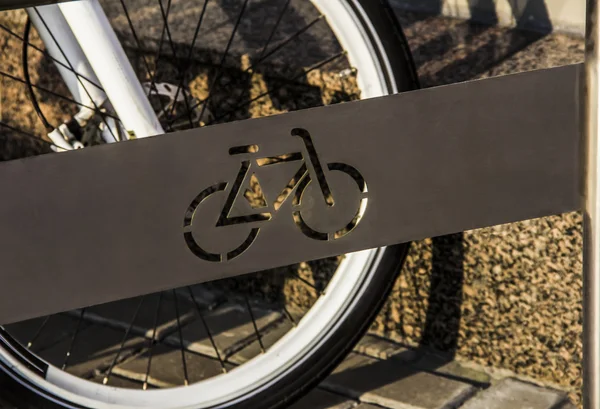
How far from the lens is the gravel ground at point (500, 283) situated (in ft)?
6.99

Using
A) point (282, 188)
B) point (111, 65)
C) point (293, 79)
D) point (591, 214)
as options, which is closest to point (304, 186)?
point (282, 188)

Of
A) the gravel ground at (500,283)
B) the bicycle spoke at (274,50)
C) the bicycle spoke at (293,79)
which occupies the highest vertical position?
the bicycle spoke at (274,50)

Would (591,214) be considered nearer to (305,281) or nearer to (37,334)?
(305,281)

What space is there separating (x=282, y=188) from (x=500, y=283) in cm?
133

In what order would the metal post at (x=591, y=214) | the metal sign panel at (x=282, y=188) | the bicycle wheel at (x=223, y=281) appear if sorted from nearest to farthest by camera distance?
the metal sign panel at (x=282, y=188)
the metal post at (x=591, y=214)
the bicycle wheel at (x=223, y=281)

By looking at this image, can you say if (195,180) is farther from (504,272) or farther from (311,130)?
(504,272)

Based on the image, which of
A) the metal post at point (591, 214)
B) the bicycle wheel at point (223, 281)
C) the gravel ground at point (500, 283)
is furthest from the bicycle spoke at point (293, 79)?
the metal post at point (591, 214)

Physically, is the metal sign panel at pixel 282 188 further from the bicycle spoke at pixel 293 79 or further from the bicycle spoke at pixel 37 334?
the bicycle spoke at pixel 37 334

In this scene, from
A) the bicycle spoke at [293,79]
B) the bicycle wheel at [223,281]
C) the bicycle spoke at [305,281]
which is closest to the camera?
the bicycle wheel at [223,281]

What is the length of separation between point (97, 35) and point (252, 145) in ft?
3.57

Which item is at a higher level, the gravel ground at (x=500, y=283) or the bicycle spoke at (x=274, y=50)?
the bicycle spoke at (x=274, y=50)

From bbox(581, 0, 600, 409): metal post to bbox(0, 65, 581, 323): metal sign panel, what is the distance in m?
0.02

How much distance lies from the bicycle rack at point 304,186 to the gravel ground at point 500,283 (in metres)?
1.02

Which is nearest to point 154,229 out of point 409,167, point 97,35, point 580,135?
point 409,167
